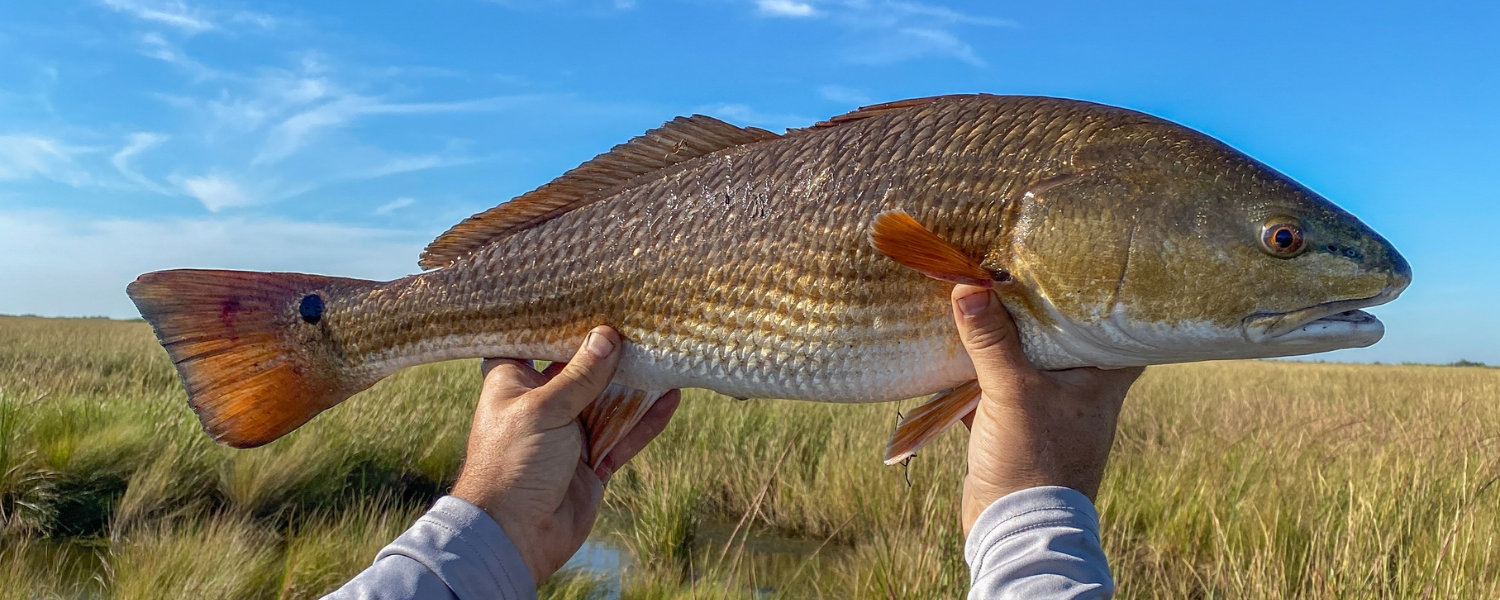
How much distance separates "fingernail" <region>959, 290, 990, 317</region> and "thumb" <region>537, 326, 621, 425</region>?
3.30 ft

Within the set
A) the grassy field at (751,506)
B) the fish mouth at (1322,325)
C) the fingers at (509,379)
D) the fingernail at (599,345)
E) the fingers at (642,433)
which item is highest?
the fish mouth at (1322,325)

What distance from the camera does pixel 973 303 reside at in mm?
2209

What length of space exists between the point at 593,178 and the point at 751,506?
1.30 metres

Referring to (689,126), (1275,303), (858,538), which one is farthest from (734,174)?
Result: (858,538)

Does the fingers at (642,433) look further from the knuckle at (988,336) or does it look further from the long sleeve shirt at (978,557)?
the knuckle at (988,336)

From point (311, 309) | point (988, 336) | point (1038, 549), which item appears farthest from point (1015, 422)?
point (311, 309)

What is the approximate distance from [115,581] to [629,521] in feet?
10.1

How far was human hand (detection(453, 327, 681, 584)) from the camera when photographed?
2.46 metres

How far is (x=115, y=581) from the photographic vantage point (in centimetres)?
451

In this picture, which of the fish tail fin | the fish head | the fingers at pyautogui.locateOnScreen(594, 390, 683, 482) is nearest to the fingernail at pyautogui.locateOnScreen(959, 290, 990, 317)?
the fish head

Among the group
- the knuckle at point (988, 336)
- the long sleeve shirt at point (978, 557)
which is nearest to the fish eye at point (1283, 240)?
the knuckle at point (988, 336)

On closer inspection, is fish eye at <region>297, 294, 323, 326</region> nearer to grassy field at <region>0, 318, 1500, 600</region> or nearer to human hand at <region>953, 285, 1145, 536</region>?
grassy field at <region>0, 318, 1500, 600</region>

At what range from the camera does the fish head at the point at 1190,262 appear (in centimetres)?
219

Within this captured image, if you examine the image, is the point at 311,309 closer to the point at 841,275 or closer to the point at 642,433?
the point at 642,433
